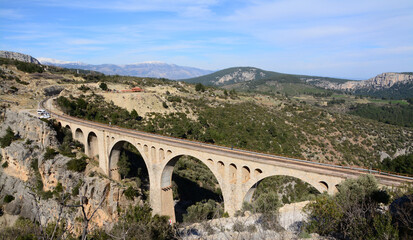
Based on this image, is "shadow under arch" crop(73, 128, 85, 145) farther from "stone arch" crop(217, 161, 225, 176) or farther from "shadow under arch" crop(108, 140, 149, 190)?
"stone arch" crop(217, 161, 225, 176)

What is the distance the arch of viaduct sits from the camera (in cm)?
1662

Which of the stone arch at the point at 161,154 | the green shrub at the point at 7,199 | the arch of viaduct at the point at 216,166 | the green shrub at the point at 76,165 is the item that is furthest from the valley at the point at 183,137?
the stone arch at the point at 161,154

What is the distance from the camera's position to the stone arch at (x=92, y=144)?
1381 inches

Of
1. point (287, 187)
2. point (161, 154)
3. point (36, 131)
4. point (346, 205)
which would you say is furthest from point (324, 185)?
point (36, 131)

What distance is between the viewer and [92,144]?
118ft

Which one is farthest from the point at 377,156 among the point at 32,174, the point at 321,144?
the point at 32,174

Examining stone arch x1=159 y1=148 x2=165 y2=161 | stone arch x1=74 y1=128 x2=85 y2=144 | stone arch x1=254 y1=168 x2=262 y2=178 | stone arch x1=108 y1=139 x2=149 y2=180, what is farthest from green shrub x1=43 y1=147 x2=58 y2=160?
stone arch x1=254 y1=168 x2=262 y2=178

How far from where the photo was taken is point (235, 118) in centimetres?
5331

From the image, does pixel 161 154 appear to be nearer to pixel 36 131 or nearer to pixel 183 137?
pixel 183 137

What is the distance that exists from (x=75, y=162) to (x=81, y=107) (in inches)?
894

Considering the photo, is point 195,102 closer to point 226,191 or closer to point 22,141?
point 22,141

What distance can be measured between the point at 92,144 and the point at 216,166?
2342 cm

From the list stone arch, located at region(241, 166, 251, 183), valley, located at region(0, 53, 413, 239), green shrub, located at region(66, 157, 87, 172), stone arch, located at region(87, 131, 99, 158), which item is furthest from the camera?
stone arch, located at region(87, 131, 99, 158)

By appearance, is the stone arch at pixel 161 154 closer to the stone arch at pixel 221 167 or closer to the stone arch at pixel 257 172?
the stone arch at pixel 221 167
